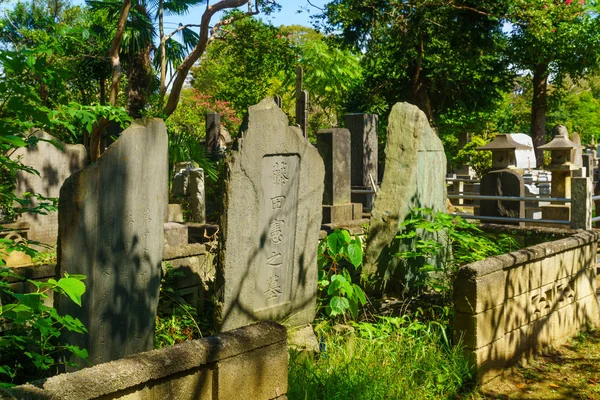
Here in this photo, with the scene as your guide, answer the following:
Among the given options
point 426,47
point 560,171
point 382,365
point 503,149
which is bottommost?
point 382,365

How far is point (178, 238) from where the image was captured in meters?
9.11

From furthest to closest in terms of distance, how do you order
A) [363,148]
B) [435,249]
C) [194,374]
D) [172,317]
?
[363,148], [435,249], [172,317], [194,374]

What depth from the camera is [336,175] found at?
11.8m

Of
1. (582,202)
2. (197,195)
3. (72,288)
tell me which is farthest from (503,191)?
(72,288)

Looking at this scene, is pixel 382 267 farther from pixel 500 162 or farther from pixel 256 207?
pixel 500 162

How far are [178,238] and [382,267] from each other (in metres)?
3.48

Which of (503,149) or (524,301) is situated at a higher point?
(503,149)

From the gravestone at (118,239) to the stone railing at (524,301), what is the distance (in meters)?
2.39

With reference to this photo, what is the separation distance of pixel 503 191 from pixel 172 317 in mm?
7296

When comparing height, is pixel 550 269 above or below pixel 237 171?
below

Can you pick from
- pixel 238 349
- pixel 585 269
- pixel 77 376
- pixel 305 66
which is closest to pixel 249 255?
pixel 238 349

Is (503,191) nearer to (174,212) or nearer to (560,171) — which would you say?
(560,171)

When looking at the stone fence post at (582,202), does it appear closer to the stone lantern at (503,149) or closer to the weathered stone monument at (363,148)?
the stone lantern at (503,149)

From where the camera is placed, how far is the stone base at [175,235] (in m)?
8.93
